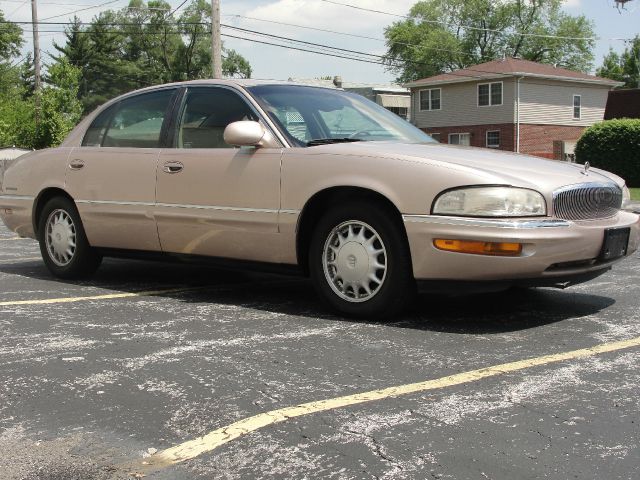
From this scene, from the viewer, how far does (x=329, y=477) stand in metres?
2.58

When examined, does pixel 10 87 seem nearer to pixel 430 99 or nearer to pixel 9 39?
pixel 9 39

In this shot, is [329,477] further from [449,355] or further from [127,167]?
[127,167]

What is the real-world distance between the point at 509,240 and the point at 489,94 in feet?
133

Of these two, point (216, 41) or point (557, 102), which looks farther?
point (557, 102)

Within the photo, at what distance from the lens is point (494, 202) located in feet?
14.5

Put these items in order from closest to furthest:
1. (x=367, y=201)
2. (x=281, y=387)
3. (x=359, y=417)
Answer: (x=359, y=417) < (x=281, y=387) < (x=367, y=201)

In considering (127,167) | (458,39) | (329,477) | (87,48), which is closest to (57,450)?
(329,477)

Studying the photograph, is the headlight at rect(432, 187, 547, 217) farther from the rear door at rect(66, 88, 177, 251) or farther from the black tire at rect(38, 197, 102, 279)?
the black tire at rect(38, 197, 102, 279)

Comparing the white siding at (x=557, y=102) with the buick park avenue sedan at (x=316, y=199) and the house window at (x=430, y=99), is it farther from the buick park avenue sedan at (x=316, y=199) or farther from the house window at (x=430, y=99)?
the buick park avenue sedan at (x=316, y=199)

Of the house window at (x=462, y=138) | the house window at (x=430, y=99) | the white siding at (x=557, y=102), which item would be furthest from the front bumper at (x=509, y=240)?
the house window at (x=430, y=99)

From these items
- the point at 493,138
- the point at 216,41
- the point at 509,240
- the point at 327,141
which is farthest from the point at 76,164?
the point at 493,138

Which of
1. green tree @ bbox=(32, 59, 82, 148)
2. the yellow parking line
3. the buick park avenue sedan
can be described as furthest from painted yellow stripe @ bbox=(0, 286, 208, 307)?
green tree @ bbox=(32, 59, 82, 148)

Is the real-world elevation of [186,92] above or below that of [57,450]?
above

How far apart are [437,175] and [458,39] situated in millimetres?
68523
